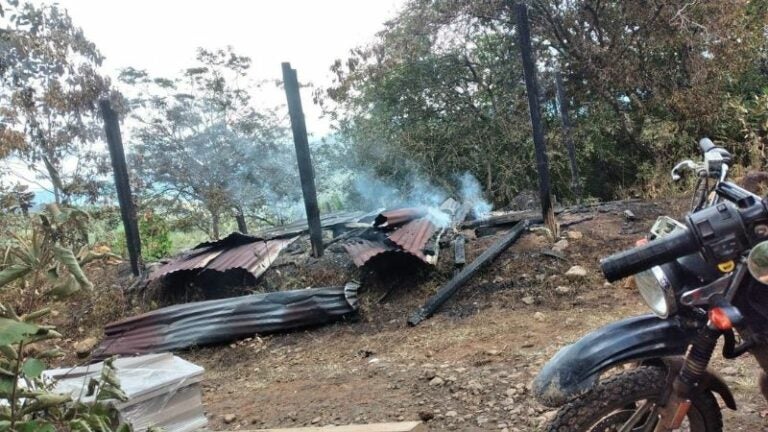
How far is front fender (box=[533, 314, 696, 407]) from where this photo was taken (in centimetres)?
155

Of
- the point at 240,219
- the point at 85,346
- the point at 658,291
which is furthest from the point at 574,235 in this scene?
the point at 240,219

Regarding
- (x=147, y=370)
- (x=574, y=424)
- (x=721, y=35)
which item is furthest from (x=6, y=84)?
(x=721, y=35)

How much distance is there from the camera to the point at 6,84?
7555 millimetres

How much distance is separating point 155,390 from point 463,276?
338cm

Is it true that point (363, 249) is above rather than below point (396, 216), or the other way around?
below

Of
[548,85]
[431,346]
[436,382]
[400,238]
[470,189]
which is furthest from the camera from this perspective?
[470,189]

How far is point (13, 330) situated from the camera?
98cm

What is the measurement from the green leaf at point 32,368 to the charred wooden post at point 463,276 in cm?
356

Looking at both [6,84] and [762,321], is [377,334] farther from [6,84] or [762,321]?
[6,84]

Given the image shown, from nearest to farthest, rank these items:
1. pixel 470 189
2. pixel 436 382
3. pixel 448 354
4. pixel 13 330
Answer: pixel 13 330 < pixel 436 382 < pixel 448 354 < pixel 470 189

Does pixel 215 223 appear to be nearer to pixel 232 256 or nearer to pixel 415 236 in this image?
pixel 232 256

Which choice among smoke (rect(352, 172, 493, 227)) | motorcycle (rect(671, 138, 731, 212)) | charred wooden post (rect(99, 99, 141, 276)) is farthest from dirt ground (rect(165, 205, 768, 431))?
smoke (rect(352, 172, 493, 227))

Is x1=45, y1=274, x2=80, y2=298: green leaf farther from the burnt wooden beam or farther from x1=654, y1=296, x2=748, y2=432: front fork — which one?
the burnt wooden beam

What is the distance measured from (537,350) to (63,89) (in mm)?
7492
